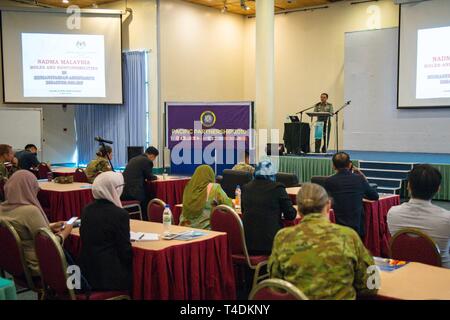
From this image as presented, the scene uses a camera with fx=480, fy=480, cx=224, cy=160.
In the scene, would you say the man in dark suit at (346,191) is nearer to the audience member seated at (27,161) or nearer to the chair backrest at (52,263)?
the chair backrest at (52,263)

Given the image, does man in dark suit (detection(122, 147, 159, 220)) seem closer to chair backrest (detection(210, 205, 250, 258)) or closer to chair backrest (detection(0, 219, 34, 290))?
chair backrest (detection(210, 205, 250, 258))

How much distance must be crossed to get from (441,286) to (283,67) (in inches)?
470

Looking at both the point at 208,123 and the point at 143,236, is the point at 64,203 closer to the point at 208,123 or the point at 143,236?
the point at 143,236

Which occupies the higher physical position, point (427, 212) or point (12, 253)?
point (427, 212)

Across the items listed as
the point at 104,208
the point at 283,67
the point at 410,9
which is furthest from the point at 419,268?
the point at 283,67

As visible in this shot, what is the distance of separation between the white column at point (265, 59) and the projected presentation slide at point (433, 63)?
128 inches

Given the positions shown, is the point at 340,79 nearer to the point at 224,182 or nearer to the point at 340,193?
the point at 224,182

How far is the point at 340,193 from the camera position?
486cm

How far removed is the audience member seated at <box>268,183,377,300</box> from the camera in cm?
209

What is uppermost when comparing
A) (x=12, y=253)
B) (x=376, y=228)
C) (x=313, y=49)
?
(x=313, y=49)

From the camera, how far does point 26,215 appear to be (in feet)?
11.7

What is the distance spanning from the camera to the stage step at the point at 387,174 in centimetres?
952

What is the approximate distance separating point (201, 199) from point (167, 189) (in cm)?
322

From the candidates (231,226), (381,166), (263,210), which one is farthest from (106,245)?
(381,166)
